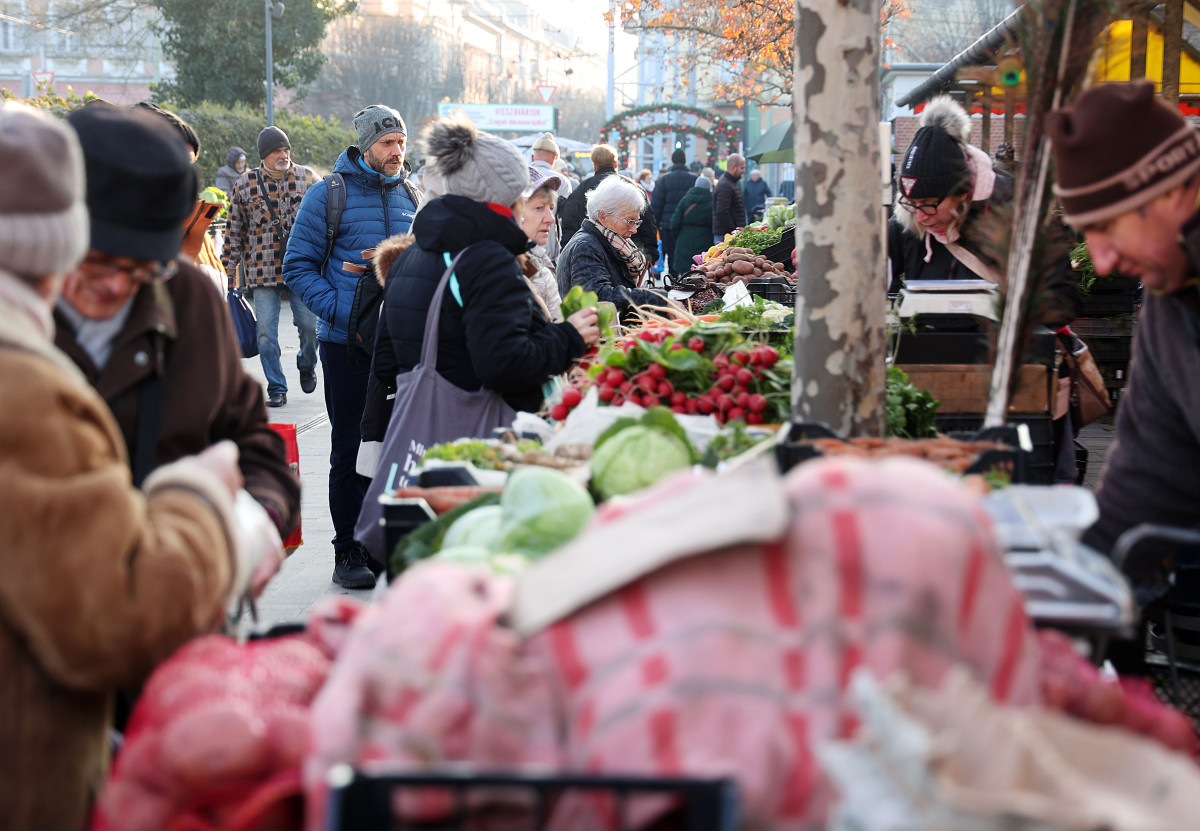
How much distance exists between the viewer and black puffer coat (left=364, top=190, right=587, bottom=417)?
13.1 feet

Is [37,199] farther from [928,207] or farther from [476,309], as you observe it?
[928,207]

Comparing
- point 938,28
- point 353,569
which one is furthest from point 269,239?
point 938,28

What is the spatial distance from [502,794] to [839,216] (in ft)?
7.25

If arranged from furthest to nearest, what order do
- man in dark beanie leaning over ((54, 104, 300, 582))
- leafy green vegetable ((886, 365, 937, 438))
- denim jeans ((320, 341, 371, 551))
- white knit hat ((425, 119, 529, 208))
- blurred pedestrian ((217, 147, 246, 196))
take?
blurred pedestrian ((217, 147, 246, 196)), denim jeans ((320, 341, 371, 551)), white knit hat ((425, 119, 529, 208)), leafy green vegetable ((886, 365, 937, 438)), man in dark beanie leaning over ((54, 104, 300, 582))

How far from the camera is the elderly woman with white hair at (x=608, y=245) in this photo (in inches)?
275

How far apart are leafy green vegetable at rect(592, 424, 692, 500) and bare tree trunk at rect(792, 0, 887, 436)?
1.71 ft

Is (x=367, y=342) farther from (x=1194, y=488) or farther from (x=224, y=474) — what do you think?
(x=1194, y=488)

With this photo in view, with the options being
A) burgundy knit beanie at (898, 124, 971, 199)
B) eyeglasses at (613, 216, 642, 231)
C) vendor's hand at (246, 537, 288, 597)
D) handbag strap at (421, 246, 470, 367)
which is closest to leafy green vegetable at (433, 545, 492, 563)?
vendor's hand at (246, 537, 288, 597)

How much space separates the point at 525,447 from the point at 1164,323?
2.00m

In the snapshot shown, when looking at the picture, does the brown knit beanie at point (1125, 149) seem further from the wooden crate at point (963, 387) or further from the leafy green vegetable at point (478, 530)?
the wooden crate at point (963, 387)

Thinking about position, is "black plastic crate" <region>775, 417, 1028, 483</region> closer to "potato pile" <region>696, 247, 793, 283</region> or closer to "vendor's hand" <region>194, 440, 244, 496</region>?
"vendor's hand" <region>194, 440, 244, 496</region>

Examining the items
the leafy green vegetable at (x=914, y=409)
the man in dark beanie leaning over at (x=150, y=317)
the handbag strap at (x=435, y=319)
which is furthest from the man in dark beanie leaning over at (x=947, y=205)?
the man in dark beanie leaning over at (x=150, y=317)

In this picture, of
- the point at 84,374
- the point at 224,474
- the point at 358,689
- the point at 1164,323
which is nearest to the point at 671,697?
the point at 358,689

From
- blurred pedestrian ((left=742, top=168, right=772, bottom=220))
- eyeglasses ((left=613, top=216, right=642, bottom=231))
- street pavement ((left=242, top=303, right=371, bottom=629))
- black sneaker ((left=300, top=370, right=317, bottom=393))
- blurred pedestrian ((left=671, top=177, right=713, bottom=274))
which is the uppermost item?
blurred pedestrian ((left=742, top=168, right=772, bottom=220))
